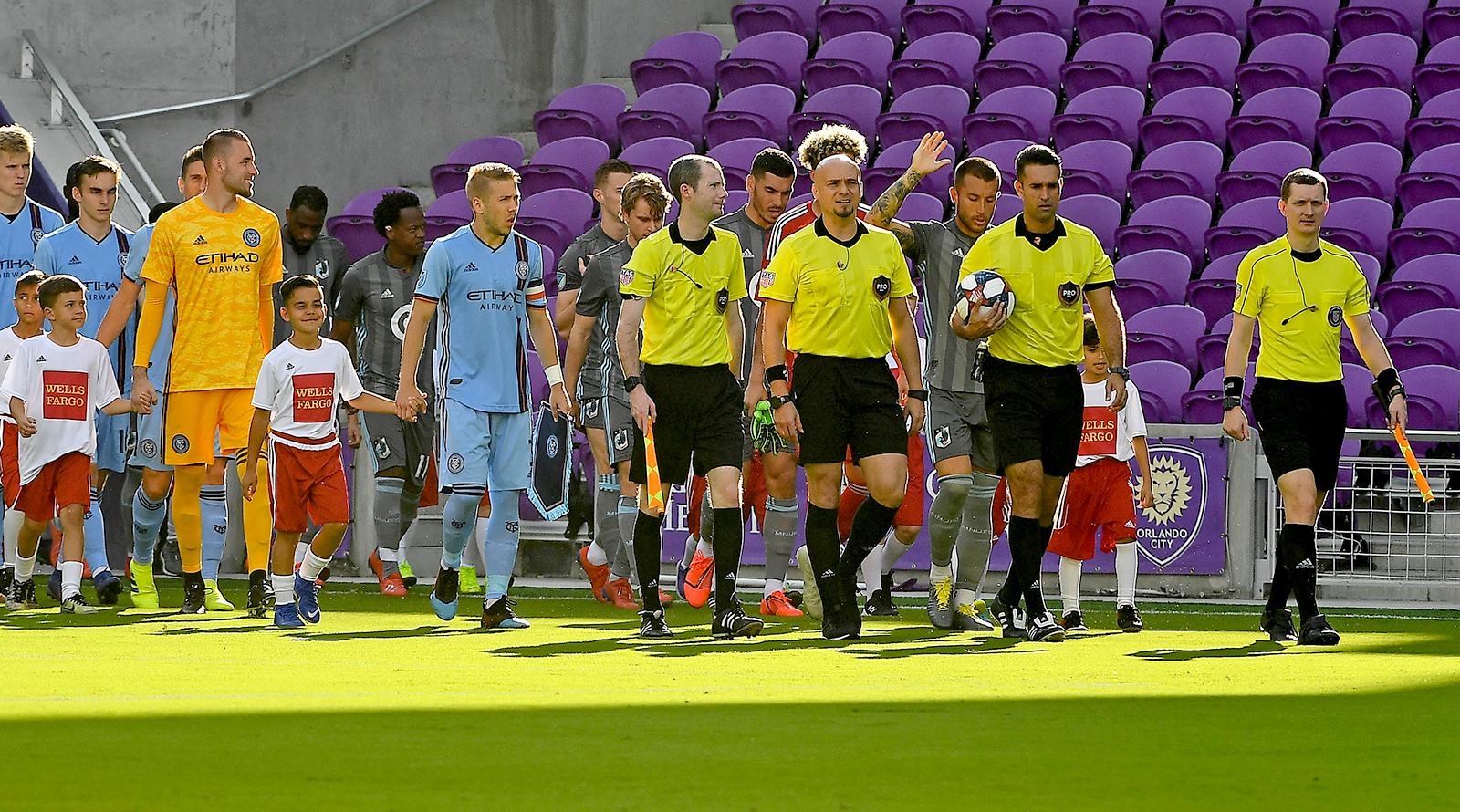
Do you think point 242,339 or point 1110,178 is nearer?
point 242,339

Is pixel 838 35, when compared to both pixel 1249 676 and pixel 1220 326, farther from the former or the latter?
pixel 1249 676

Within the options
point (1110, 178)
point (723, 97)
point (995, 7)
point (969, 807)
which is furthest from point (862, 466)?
point (995, 7)

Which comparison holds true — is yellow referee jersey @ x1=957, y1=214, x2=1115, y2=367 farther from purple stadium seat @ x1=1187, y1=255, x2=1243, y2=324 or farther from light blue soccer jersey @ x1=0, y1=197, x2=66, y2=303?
purple stadium seat @ x1=1187, y1=255, x2=1243, y2=324

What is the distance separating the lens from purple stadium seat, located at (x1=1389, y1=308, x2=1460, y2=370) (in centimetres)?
1214

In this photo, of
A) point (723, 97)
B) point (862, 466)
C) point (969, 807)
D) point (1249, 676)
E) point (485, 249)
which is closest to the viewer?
point (969, 807)

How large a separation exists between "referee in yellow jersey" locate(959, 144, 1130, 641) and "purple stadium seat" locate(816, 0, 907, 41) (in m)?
10.1

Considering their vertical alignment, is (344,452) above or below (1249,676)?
above

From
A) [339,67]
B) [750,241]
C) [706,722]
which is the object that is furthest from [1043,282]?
[339,67]

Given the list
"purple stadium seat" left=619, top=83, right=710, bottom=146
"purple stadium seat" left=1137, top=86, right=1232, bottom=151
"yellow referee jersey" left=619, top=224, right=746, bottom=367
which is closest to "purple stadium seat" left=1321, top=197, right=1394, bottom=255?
"purple stadium seat" left=1137, top=86, right=1232, bottom=151

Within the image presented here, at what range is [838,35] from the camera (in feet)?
57.9

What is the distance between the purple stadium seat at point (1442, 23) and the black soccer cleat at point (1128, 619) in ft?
31.0

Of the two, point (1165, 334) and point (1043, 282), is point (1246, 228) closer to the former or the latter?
point (1165, 334)

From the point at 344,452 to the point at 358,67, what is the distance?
6.42 m

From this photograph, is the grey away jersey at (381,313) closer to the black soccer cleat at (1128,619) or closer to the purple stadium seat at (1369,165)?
the black soccer cleat at (1128,619)
